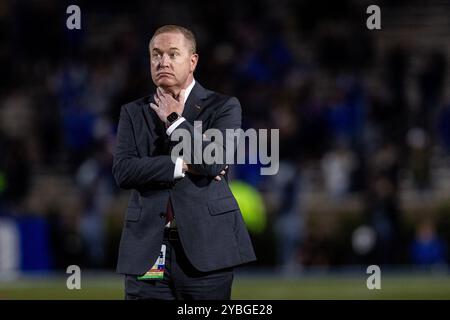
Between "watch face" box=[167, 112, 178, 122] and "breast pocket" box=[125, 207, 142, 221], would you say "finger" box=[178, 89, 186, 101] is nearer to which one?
"watch face" box=[167, 112, 178, 122]

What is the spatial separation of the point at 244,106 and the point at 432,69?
3.71 m

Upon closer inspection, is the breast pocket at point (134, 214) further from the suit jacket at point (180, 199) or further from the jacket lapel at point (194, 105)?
the jacket lapel at point (194, 105)

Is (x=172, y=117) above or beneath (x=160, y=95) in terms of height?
beneath

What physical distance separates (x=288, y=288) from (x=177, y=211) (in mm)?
9457

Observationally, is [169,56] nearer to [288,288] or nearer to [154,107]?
[154,107]

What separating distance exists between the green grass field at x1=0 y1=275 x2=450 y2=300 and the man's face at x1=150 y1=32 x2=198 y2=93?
7536mm

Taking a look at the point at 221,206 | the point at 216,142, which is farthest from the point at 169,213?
the point at 216,142

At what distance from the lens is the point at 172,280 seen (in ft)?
17.9

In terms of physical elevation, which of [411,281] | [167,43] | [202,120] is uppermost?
[167,43]

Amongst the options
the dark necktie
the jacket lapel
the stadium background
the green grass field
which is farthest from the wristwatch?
the stadium background

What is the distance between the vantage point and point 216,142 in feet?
18.0
